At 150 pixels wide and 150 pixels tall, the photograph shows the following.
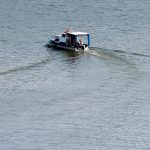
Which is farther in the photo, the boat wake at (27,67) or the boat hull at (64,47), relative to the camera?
the boat hull at (64,47)

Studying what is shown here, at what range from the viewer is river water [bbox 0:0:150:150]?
5794 centimetres

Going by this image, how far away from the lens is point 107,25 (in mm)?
106375

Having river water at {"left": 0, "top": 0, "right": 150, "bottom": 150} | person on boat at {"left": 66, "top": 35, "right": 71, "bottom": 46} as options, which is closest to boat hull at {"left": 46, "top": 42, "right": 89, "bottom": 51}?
person on boat at {"left": 66, "top": 35, "right": 71, "bottom": 46}

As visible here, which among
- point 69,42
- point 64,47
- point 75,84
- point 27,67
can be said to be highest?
point 69,42

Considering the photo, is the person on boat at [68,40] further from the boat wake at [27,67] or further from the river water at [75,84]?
the boat wake at [27,67]

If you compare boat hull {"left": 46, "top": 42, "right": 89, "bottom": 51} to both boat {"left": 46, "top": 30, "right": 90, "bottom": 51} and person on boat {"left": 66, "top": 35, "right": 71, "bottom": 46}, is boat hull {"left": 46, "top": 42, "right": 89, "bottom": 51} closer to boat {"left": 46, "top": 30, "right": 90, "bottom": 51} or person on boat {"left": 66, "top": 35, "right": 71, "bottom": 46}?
boat {"left": 46, "top": 30, "right": 90, "bottom": 51}

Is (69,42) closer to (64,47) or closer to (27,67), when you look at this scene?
(64,47)

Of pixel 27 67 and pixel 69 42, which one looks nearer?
pixel 27 67

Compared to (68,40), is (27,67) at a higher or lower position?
lower

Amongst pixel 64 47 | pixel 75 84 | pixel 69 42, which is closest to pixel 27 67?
pixel 75 84

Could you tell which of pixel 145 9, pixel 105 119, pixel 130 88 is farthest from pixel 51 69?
pixel 145 9

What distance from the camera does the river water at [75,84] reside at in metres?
57.9

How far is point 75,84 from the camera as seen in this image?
73.1 meters

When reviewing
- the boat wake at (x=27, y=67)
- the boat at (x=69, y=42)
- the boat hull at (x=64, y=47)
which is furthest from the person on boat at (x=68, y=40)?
the boat wake at (x=27, y=67)
